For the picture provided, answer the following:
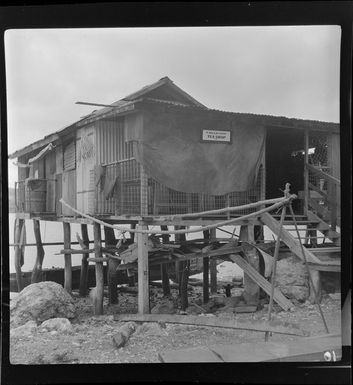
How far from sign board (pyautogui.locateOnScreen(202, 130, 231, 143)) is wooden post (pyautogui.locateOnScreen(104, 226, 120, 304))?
216 centimetres

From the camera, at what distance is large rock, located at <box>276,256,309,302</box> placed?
19.0 ft

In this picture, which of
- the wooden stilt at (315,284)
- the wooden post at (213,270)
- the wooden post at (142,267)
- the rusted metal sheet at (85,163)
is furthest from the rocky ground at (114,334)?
the rusted metal sheet at (85,163)

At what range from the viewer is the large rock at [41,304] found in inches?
208

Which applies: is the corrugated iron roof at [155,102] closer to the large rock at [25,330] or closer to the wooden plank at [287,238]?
the wooden plank at [287,238]

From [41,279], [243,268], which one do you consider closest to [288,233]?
[243,268]

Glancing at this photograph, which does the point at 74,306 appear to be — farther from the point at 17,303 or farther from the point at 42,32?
the point at 42,32

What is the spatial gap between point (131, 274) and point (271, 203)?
8.52 feet

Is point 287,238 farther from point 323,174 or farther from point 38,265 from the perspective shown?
point 38,265

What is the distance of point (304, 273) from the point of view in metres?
5.95

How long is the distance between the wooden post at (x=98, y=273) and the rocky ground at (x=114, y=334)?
0.31 m

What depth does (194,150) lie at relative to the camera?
216 inches

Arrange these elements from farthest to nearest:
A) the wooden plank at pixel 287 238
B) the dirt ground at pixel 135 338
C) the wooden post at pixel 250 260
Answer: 1. the wooden post at pixel 250 260
2. the wooden plank at pixel 287 238
3. the dirt ground at pixel 135 338

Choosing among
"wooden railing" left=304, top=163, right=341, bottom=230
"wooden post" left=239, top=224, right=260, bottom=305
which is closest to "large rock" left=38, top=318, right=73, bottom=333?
"wooden post" left=239, top=224, right=260, bottom=305

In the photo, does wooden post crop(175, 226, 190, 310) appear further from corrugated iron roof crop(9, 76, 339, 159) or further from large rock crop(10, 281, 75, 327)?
corrugated iron roof crop(9, 76, 339, 159)
